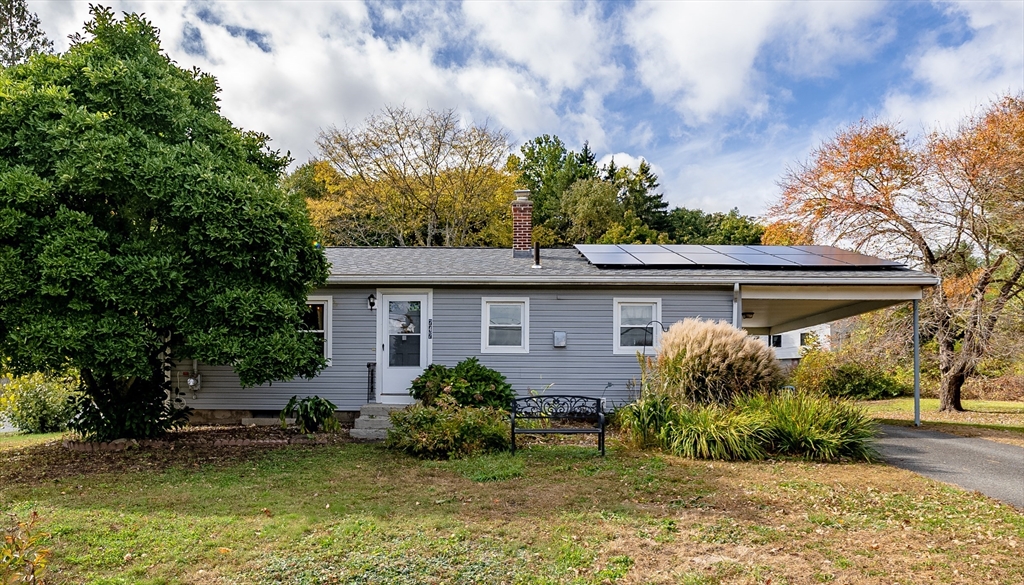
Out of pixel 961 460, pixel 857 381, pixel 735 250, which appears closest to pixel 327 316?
pixel 735 250

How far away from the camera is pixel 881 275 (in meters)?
9.85

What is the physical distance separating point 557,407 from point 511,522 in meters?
4.50

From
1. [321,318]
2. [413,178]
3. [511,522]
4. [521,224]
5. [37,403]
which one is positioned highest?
[413,178]

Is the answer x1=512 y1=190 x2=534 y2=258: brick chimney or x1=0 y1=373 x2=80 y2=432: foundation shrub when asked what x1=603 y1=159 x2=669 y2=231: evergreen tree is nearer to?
x1=512 y1=190 x2=534 y2=258: brick chimney

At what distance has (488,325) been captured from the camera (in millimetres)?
10234

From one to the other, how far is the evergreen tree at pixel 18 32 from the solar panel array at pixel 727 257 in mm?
26767

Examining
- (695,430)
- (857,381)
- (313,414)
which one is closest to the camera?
(695,430)

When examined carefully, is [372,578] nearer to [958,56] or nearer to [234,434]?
[234,434]

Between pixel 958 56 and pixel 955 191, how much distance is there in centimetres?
296

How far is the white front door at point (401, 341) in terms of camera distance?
1016 centimetres

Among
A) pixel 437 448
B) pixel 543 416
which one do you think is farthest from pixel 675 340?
pixel 437 448

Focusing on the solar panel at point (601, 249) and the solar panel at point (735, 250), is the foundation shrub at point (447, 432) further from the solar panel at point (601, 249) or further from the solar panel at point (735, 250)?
the solar panel at point (735, 250)

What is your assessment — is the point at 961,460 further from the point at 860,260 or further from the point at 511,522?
the point at 511,522

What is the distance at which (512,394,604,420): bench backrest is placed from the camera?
8.91 metres
